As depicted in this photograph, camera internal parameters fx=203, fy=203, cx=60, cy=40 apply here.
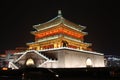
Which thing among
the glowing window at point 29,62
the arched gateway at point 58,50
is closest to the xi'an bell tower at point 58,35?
the arched gateway at point 58,50

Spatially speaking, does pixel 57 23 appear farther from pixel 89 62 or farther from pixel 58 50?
pixel 89 62

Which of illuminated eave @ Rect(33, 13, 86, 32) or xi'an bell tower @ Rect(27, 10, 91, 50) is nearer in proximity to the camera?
xi'an bell tower @ Rect(27, 10, 91, 50)

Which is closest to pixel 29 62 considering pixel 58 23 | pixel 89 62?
pixel 58 23

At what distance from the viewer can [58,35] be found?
4359 cm

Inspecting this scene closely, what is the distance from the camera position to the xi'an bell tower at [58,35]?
143 ft

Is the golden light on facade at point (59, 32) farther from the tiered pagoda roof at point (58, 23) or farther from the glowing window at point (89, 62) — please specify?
the glowing window at point (89, 62)

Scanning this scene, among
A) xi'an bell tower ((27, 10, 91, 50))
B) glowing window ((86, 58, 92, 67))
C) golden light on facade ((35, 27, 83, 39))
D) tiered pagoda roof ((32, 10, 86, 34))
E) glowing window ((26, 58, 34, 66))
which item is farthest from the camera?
tiered pagoda roof ((32, 10, 86, 34))

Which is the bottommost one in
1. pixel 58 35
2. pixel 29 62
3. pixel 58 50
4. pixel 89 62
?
pixel 89 62

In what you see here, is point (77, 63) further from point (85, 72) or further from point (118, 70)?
point (118, 70)

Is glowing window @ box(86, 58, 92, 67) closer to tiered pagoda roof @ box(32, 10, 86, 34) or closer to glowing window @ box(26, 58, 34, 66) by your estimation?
tiered pagoda roof @ box(32, 10, 86, 34)

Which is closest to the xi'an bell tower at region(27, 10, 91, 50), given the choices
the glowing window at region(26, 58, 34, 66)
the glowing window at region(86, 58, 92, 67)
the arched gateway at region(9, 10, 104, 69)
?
the arched gateway at region(9, 10, 104, 69)

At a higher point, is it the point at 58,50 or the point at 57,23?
the point at 57,23

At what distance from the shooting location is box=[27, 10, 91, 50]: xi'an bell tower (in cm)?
4344

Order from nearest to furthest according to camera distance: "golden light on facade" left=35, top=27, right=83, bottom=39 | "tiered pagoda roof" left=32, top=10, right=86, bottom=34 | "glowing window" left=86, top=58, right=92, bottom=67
A: 1. "glowing window" left=86, top=58, right=92, bottom=67
2. "golden light on facade" left=35, top=27, right=83, bottom=39
3. "tiered pagoda roof" left=32, top=10, right=86, bottom=34
